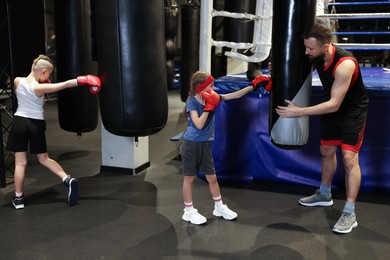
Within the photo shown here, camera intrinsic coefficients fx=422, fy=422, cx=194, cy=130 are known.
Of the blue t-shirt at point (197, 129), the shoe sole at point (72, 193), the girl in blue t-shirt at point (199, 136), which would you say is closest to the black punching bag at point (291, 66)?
the girl in blue t-shirt at point (199, 136)

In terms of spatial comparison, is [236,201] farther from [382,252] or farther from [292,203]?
[382,252]

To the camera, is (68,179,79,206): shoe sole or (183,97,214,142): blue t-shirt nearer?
(183,97,214,142): blue t-shirt

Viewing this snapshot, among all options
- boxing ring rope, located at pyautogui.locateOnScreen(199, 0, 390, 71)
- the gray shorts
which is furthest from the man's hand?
boxing ring rope, located at pyautogui.locateOnScreen(199, 0, 390, 71)

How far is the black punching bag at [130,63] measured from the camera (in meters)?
2.44

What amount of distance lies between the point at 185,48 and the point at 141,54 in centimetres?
401

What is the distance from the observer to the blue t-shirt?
2.71 meters

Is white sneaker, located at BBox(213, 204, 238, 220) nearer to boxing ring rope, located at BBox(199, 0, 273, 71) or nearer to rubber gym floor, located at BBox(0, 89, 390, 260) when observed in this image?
rubber gym floor, located at BBox(0, 89, 390, 260)

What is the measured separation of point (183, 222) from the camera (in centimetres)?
280

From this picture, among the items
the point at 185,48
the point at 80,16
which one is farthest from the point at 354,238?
the point at 185,48

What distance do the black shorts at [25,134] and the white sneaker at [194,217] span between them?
1.19m

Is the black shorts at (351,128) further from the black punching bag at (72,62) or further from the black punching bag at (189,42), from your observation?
the black punching bag at (189,42)

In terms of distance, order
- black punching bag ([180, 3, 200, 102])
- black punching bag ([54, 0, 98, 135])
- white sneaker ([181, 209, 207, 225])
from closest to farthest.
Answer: white sneaker ([181, 209, 207, 225]), black punching bag ([54, 0, 98, 135]), black punching bag ([180, 3, 200, 102])

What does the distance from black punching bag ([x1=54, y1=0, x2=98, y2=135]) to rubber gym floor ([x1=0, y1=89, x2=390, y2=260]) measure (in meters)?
0.54

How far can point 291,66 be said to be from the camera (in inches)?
92.7
